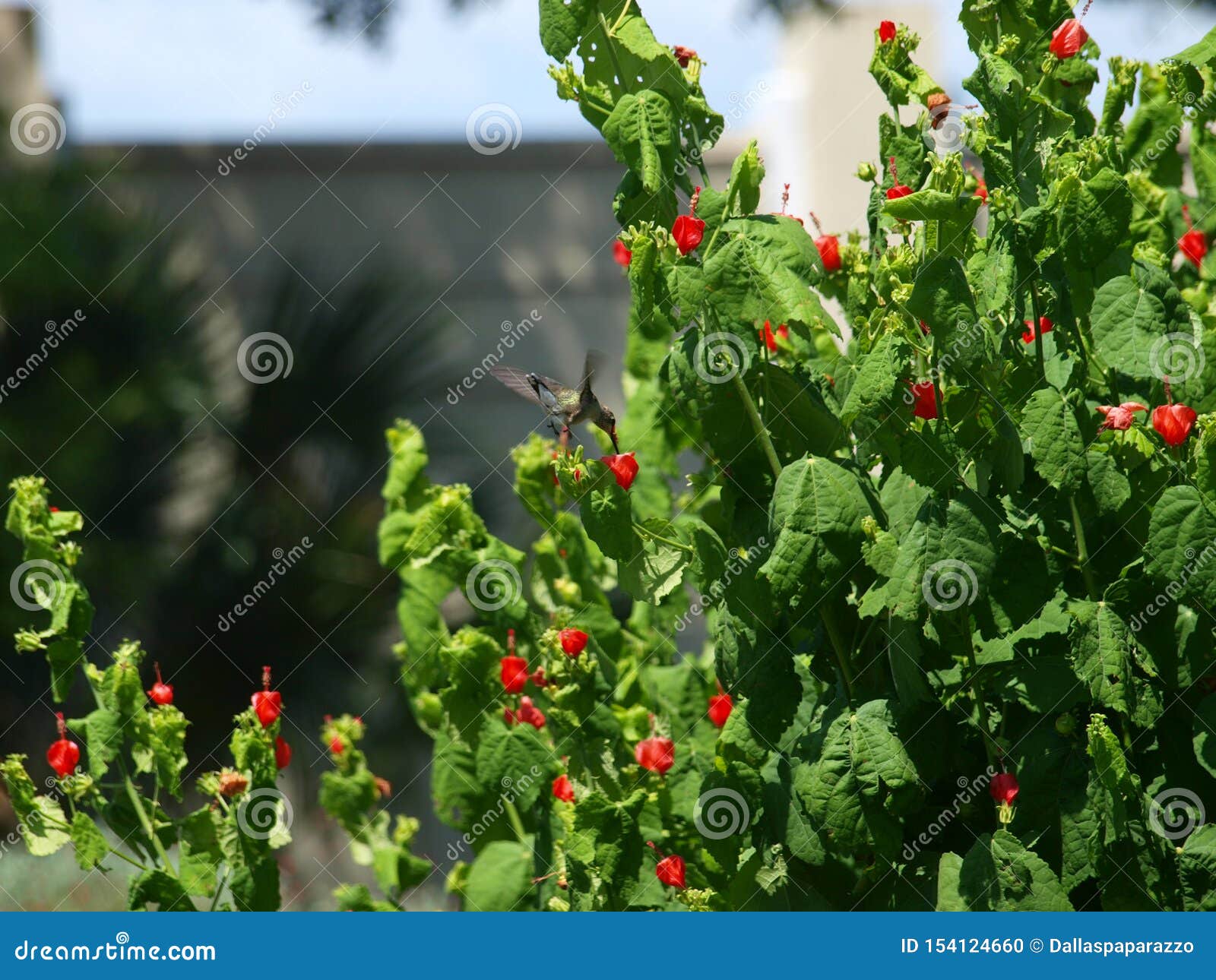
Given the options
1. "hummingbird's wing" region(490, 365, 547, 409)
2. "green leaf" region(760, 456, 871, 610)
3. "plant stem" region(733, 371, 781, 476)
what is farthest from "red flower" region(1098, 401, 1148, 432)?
"hummingbird's wing" region(490, 365, 547, 409)

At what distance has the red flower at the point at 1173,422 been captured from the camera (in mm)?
1664

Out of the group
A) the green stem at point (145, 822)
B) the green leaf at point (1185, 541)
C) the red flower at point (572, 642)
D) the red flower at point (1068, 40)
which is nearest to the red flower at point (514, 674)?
the red flower at point (572, 642)

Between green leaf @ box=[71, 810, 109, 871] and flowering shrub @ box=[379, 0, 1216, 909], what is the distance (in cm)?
84

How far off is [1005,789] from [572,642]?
0.82 m

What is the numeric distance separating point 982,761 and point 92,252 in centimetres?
505

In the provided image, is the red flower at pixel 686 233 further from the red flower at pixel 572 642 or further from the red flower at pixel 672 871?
the red flower at pixel 672 871

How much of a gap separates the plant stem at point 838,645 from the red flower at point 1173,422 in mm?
518

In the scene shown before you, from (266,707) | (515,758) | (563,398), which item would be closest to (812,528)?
(563,398)

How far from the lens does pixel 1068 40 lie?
179 cm

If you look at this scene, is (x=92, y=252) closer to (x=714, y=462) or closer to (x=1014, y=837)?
(x=714, y=462)

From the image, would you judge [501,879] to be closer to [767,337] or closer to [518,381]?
[518,381]

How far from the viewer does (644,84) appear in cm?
188

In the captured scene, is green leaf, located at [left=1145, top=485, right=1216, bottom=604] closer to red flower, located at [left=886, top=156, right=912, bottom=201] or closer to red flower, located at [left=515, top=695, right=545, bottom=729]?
red flower, located at [left=886, top=156, right=912, bottom=201]

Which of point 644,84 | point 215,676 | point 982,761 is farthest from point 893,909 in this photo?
point 215,676
